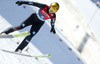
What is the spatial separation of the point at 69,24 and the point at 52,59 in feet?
12.6

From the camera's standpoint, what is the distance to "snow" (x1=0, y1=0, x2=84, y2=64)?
577 cm

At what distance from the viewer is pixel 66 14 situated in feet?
35.4

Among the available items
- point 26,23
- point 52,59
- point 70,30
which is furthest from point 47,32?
point 26,23

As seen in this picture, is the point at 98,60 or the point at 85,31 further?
the point at 85,31

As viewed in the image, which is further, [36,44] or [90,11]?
[90,11]

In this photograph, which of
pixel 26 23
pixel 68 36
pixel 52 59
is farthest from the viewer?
pixel 68 36

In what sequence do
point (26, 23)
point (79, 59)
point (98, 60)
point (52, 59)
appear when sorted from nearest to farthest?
point (26, 23) → point (52, 59) → point (98, 60) → point (79, 59)

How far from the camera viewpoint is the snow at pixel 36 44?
227 inches

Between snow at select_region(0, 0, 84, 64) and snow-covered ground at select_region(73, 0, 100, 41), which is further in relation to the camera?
snow-covered ground at select_region(73, 0, 100, 41)

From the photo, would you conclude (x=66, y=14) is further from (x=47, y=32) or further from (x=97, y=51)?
(x=97, y=51)

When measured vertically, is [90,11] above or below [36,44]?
below

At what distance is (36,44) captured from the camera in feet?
25.1

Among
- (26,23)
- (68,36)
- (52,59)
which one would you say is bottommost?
(68,36)

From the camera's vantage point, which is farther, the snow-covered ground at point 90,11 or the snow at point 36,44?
the snow-covered ground at point 90,11
